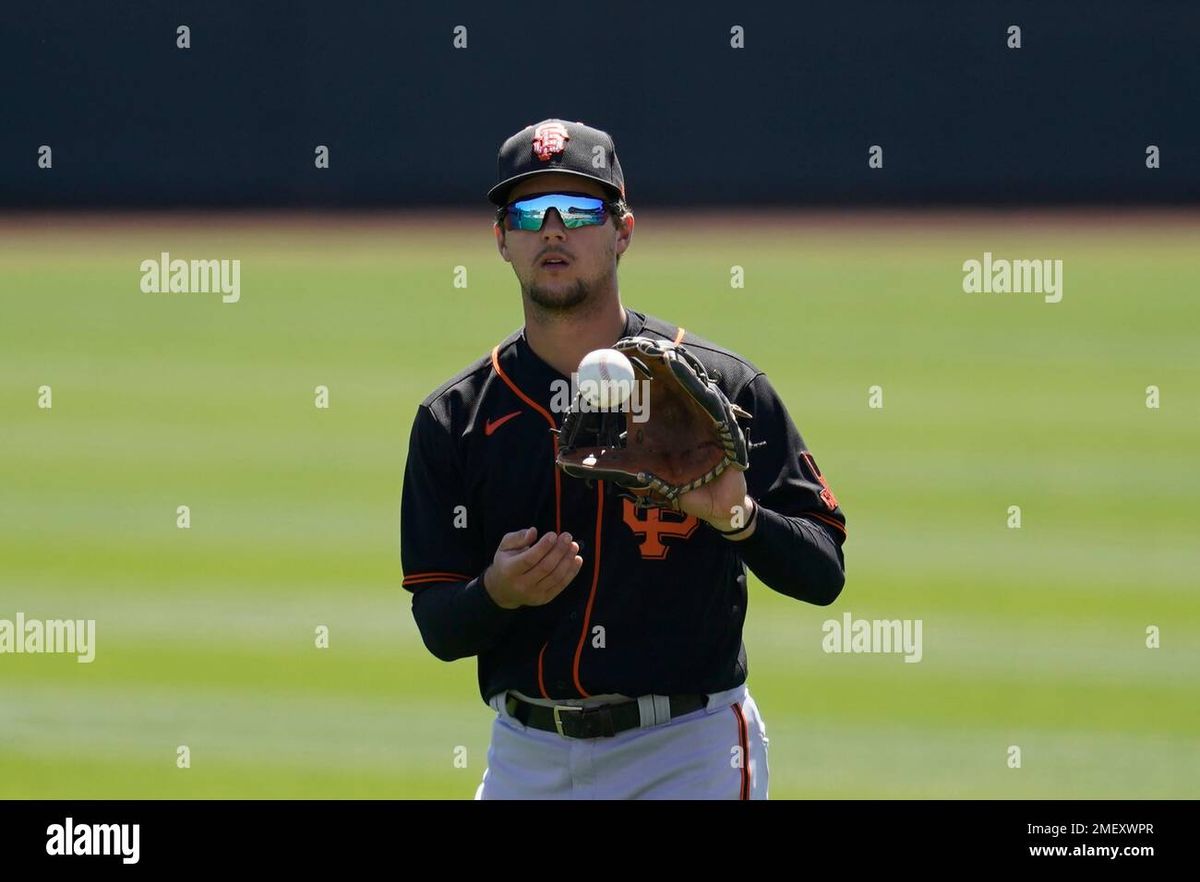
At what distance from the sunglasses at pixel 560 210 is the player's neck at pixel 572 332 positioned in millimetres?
171

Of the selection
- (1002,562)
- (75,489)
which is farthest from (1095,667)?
(75,489)

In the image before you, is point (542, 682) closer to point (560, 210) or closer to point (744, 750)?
point (744, 750)

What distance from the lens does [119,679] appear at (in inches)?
276

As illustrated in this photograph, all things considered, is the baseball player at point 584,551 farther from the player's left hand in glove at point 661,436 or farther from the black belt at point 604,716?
the player's left hand in glove at point 661,436

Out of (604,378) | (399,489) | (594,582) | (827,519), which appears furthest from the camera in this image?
(399,489)

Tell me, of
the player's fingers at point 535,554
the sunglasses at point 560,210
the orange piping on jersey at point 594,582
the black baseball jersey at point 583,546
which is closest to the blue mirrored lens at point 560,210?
the sunglasses at point 560,210

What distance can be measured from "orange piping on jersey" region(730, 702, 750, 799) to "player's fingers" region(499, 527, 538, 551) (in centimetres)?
61

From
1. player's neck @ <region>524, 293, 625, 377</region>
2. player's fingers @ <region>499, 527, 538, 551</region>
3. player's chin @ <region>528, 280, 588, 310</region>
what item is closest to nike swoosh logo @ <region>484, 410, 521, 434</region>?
player's neck @ <region>524, 293, 625, 377</region>

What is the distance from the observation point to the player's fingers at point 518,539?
→ 2.97 meters

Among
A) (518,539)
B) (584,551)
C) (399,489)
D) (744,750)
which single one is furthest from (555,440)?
(399,489)

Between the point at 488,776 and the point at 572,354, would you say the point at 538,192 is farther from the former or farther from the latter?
the point at 488,776

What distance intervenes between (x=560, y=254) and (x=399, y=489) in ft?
21.5

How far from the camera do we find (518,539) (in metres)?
2.98

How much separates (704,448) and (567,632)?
47cm
